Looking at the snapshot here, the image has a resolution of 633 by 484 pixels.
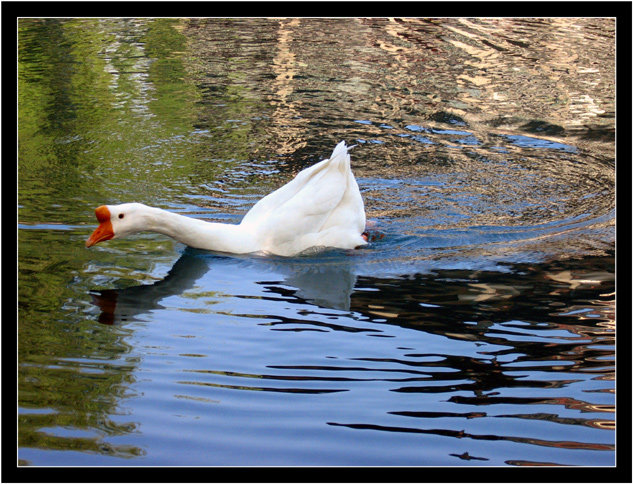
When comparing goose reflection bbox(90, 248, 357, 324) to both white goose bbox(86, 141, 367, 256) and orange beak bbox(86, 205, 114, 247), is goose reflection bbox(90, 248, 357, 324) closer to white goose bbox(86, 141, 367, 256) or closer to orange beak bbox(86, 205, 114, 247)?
white goose bbox(86, 141, 367, 256)

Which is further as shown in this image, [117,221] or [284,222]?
[284,222]

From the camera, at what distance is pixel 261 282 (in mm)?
7027

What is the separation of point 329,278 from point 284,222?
809 millimetres

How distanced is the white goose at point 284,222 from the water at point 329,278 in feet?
0.67

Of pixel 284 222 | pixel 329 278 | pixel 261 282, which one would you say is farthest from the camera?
pixel 284 222

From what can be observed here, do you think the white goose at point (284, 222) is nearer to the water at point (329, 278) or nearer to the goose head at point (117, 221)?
the goose head at point (117, 221)

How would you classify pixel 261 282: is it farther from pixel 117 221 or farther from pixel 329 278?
pixel 117 221

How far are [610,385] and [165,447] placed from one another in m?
3.11

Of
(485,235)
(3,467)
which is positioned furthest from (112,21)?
(3,467)

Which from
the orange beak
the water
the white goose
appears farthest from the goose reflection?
the orange beak

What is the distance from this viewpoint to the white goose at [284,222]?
23.5 ft

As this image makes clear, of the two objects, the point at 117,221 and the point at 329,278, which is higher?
the point at 117,221

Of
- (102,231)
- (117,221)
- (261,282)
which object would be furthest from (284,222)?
(102,231)

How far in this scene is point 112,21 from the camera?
20547mm
